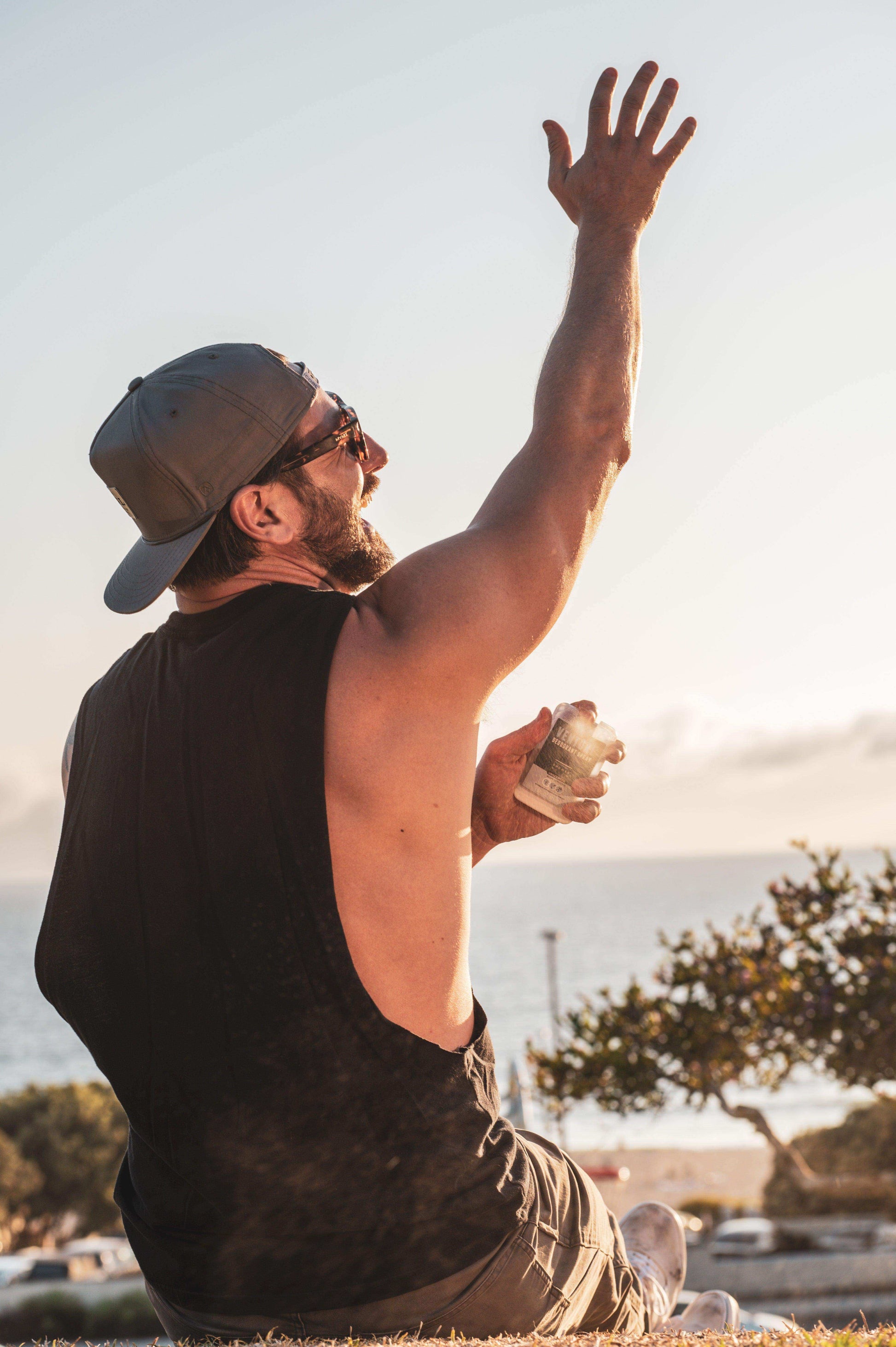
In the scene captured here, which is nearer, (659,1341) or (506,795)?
(659,1341)

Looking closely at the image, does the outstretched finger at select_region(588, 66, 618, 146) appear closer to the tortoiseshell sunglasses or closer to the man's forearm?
the man's forearm

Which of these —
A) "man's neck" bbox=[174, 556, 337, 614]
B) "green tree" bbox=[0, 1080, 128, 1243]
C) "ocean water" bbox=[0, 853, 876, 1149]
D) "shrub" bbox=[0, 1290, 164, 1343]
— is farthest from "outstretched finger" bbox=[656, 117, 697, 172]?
"green tree" bbox=[0, 1080, 128, 1243]

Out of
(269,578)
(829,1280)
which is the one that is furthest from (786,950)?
(269,578)

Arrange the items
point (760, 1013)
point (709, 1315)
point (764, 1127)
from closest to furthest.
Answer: point (709, 1315), point (760, 1013), point (764, 1127)

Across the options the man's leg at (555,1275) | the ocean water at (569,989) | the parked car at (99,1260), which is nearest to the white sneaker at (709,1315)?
the man's leg at (555,1275)

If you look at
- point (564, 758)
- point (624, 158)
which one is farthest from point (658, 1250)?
point (624, 158)

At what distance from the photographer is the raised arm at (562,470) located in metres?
1.92

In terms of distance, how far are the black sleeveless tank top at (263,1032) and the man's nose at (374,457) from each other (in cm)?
52

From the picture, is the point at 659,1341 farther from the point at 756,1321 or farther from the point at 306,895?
the point at 306,895

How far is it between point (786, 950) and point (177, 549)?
45.6 ft

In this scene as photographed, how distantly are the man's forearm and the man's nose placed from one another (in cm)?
45

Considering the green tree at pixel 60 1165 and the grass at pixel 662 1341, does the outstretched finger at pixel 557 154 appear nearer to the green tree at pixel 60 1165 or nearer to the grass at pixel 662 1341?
the grass at pixel 662 1341

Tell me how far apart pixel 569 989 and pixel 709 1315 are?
266 feet

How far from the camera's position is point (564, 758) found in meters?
2.79
